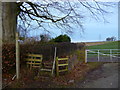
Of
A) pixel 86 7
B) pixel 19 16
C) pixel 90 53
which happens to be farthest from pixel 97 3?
pixel 19 16

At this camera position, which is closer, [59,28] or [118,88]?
[118,88]

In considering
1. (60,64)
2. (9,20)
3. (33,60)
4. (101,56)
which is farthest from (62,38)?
(101,56)

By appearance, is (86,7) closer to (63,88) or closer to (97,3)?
(97,3)

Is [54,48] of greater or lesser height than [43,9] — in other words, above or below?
below

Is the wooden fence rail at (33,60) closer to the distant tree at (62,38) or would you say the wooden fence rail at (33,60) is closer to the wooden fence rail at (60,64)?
the wooden fence rail at (60,64)

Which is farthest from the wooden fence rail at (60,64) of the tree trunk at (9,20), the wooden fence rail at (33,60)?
the tree trunk at (9,20)

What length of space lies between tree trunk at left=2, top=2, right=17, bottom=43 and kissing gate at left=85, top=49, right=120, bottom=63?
3.50 metres

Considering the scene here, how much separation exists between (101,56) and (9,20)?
15.3 feet

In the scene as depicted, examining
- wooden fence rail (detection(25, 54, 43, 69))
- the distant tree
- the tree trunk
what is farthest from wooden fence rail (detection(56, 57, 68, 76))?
the tree trunk

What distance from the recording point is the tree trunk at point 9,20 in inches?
171

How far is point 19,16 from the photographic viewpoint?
511 cm

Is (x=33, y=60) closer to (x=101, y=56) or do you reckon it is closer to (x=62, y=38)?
(x=62, y=38)

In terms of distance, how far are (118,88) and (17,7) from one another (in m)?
4.63

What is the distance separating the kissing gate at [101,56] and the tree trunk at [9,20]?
11.5ft
